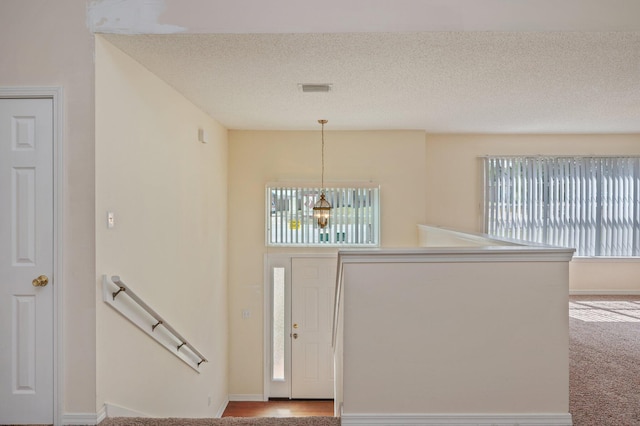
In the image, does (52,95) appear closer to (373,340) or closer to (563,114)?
(373,340)

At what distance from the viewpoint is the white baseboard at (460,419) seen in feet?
9.14

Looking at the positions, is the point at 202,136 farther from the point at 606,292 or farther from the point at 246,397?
the point at 606,292

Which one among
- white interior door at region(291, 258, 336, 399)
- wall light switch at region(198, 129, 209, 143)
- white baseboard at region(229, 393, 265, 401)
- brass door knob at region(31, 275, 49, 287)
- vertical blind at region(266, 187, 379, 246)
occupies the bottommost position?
white baseboard at region(229, 393, 265, 401)

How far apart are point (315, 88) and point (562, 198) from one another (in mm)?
4784

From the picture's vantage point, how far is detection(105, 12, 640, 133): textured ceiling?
10.2 feet

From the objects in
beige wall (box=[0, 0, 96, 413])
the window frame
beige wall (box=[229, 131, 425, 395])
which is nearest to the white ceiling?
beige wall (box=[0, 0, 96, 413])

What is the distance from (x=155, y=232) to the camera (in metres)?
3.99

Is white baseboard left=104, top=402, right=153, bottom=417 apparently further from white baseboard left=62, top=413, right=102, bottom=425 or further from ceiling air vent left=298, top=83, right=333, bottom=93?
ceiling air vent left=298, top=83, right=333, bottom=93

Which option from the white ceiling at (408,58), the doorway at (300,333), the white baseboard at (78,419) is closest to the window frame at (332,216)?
the doorway at (300,333)

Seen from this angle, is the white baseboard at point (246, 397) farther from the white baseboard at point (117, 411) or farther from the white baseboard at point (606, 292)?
the white baseboard at point (606, 292)

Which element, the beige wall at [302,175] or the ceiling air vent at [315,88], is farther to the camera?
the beige wall at [302,175]

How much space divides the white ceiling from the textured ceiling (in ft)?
0.04

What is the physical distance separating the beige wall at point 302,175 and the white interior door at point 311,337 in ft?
1.84

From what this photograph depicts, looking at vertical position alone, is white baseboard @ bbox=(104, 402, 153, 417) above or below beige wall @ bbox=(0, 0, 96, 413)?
below
